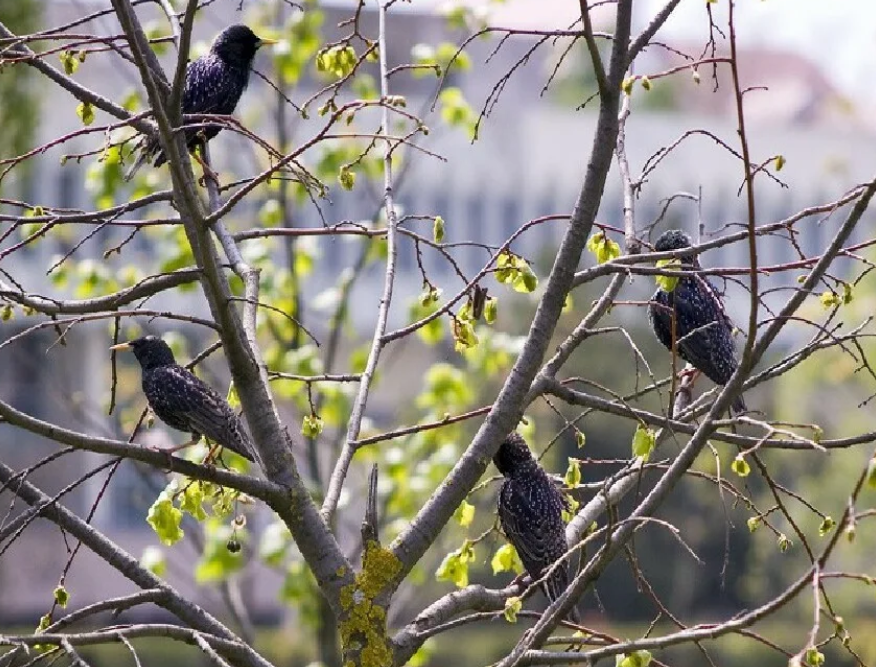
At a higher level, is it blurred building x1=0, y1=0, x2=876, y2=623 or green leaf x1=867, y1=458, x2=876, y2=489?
blurred building x1=0, y1=0, x2=876, y2=623

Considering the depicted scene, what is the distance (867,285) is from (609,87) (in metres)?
15.7

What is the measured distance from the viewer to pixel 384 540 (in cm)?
714

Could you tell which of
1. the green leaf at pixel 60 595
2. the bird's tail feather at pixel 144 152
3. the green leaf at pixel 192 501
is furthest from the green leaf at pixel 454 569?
the bird's tail feather at pixel 144 152

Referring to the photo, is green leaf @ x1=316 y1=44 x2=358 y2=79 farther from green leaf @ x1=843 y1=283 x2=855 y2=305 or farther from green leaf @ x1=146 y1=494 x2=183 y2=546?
green leaf @ x1=843 y1=283 x2=855 y2=305

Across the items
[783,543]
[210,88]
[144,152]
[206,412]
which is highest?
[210,88]

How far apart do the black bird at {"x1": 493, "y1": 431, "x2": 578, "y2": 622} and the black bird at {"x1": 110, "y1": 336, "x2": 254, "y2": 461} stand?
758 mm

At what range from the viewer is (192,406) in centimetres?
356

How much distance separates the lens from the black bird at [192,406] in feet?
11.3

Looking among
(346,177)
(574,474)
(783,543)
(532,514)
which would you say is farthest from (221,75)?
(783,543)

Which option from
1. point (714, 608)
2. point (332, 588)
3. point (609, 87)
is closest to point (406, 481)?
Result: point (332, 588)

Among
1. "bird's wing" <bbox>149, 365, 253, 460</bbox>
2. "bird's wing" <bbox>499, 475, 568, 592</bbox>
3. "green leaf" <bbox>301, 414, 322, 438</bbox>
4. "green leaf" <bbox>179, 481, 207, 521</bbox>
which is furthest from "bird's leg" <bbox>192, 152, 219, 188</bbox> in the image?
"bird's wing" <bbox>499, 475, 568, 592</bbox>

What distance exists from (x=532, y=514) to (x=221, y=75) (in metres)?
1.65

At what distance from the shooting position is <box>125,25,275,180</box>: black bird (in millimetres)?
4277

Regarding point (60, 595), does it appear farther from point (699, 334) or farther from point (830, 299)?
point (699, 334)
